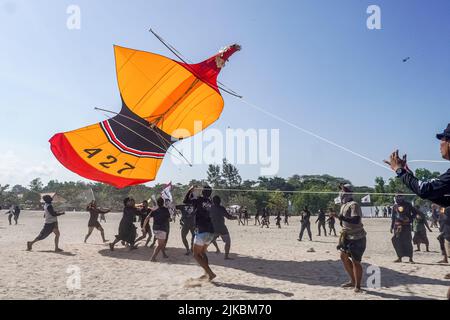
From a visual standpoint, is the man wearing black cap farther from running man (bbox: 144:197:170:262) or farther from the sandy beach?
running man (bbox: 144:197:170:262)

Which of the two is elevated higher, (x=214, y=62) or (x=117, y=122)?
(x=214, y=62)

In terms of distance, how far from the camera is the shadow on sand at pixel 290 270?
7275 mm

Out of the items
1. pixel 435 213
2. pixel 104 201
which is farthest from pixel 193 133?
pixel 104 201

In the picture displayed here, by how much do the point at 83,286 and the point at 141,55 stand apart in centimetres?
699

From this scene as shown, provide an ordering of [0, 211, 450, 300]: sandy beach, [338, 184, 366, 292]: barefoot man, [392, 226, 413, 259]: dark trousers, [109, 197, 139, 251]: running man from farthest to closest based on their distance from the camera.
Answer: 1. [109, 197, 139, 251]: running man
2. [392, 226, 413, 259]: dark trousers
3. [338, 184, 366, 292]: barefoot man
4. [0, 211, 450, 300]: sandy beach

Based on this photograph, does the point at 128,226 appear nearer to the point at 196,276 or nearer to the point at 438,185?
the point at 196,276

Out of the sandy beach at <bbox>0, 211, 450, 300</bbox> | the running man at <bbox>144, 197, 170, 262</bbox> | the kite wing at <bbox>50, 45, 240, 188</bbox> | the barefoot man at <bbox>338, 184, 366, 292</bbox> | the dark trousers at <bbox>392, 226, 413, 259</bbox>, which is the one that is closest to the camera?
the sandy beach at <bbox>0, 211, 450, 300</bbox>

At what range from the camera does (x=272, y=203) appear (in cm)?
7638

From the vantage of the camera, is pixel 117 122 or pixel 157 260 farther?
pixel 117 122

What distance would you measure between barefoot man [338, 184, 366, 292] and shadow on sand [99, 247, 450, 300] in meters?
0.38

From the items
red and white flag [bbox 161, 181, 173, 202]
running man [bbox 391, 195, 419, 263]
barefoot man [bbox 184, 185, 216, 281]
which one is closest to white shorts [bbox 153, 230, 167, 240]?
red and white flag [bbox 161, 181, 173, 202]

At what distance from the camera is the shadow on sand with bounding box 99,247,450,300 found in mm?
7275

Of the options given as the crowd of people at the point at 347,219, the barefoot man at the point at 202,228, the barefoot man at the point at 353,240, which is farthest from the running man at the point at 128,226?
the barefoot man at the point at 353,240

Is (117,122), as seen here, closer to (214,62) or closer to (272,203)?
(214,62)
